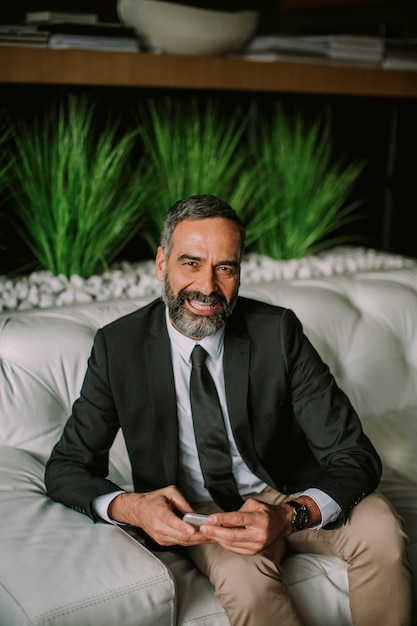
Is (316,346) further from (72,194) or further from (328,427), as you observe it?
(72,194)

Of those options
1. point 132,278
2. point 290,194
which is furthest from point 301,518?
point 290,194

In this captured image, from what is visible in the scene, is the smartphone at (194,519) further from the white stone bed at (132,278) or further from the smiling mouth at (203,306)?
the white stone bed at (132,278)

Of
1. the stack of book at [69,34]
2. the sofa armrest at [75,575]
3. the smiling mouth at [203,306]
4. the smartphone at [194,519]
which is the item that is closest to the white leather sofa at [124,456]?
the sofa armrest at [75,575]

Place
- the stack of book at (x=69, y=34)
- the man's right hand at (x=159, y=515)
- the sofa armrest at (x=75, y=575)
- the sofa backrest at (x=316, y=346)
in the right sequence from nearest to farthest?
the sofa armrest at (x=75, y=575) < the man's right hand at (x=159, y=515) < the sofa backrest at (x=316, y=346) < the stack of book at (x=69, y=34)

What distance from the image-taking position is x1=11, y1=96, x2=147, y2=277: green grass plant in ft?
9.05

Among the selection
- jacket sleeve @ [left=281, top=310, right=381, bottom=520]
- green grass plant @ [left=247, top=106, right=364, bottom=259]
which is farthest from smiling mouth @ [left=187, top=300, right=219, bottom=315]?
green grass plant @ [left=247, top=106, right=364, bottom=259]

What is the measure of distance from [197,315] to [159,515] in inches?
18.4

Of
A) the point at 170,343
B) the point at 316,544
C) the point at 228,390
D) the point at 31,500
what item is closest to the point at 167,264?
the point at 170,343

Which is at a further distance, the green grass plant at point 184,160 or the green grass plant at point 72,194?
the green grass plant at point 184,160

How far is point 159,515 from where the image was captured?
1670 mm

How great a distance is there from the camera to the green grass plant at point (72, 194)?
2758mm

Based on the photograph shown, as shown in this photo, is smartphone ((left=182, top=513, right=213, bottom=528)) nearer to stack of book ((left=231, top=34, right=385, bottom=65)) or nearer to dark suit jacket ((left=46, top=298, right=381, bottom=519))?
dark suit jacket ((left=46, top=298, right=381, bottom=519))

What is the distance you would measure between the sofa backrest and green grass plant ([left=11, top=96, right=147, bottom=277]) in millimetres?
455

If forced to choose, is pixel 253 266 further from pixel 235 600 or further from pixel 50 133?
pixel 235 600
